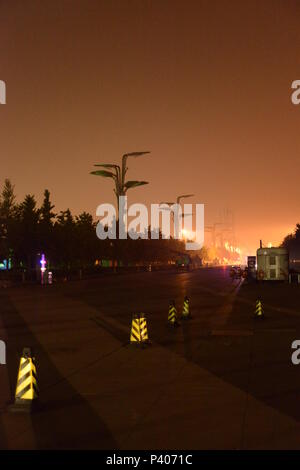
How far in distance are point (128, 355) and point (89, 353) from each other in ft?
3.48

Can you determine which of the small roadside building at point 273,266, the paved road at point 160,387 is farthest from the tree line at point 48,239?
the paved road at point 160,387

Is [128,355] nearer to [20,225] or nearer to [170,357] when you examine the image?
[170,357]

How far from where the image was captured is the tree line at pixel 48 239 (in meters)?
79.0

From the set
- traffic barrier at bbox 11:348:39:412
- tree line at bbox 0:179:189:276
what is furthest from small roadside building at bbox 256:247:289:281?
traffic barrier at bbox 11:348:39:412

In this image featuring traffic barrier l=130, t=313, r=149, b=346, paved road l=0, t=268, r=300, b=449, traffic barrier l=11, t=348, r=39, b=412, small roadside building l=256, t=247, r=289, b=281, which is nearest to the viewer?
paved road l=0, t=268, r=300, b=449

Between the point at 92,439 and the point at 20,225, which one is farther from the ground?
the point at 20,225

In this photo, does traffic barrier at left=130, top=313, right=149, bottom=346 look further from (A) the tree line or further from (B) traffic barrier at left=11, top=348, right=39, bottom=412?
(A) the tree line

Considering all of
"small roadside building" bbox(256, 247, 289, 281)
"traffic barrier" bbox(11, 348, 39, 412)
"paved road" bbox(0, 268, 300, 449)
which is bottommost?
"paved road" bbox(0, 268, 300, 449)

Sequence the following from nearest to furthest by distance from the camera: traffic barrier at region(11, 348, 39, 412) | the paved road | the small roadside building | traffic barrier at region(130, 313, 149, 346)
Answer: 1. the paved road
2. traffic barrier at region(11, 348, 39, 412)
3. traffic barrier at region(130, 313, 149, 346)
4. the small roadside building

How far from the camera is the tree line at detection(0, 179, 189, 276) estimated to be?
259ft

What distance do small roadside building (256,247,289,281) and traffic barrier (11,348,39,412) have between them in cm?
4893

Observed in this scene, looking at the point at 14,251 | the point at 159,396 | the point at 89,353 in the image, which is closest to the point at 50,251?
the point at 14,251
